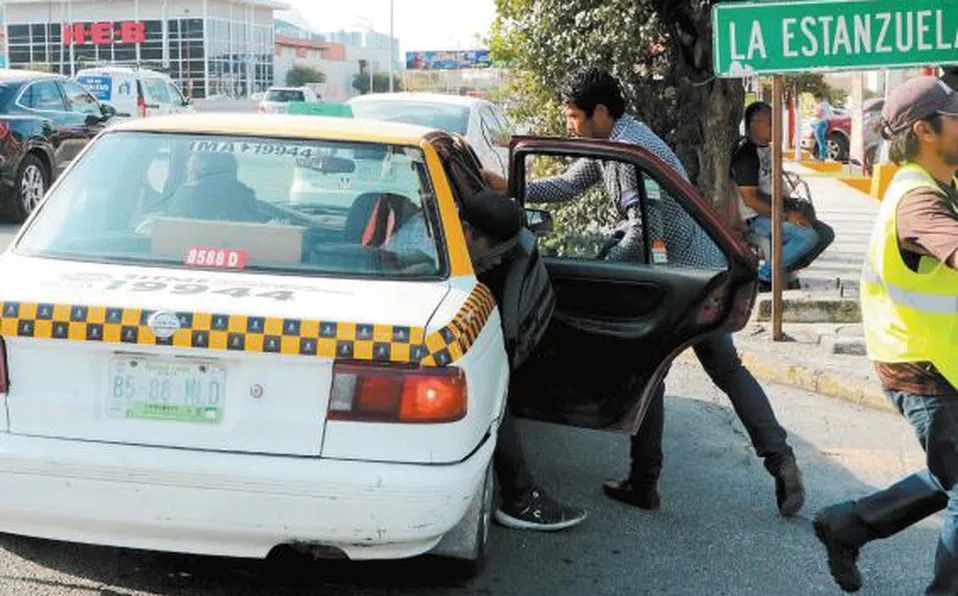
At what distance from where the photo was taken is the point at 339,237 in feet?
13.3

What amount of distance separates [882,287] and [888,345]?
0.17 m

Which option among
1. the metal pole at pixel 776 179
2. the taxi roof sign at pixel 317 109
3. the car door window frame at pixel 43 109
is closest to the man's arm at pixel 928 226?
the metal pole at pixel 776 179

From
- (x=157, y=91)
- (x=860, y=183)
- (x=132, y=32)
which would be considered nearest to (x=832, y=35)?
(x=860, y=183)

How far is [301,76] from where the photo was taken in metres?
88.2

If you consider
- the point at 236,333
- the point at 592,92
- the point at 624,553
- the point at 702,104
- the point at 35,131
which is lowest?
the point at 624,553

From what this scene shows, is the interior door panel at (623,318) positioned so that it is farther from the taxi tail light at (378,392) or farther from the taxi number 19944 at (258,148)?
the taxi tail light at (378,392)

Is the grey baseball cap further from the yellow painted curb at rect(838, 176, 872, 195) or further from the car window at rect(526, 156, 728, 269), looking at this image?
the yellow painted curb at rect(838, 176, 872, 195)

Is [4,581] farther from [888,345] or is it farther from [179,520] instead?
[888,345]

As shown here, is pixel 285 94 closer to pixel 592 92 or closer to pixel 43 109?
pixel 43 109

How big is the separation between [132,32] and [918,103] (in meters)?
77.9

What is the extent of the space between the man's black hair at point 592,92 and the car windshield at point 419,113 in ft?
24.4

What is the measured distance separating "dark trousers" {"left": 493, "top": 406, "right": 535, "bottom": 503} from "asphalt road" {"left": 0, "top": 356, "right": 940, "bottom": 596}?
18cm

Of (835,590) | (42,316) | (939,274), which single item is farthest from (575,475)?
(42,316)

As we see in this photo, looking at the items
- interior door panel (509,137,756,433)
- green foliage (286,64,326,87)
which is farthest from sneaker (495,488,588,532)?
green foliage (286,64,326,87)
